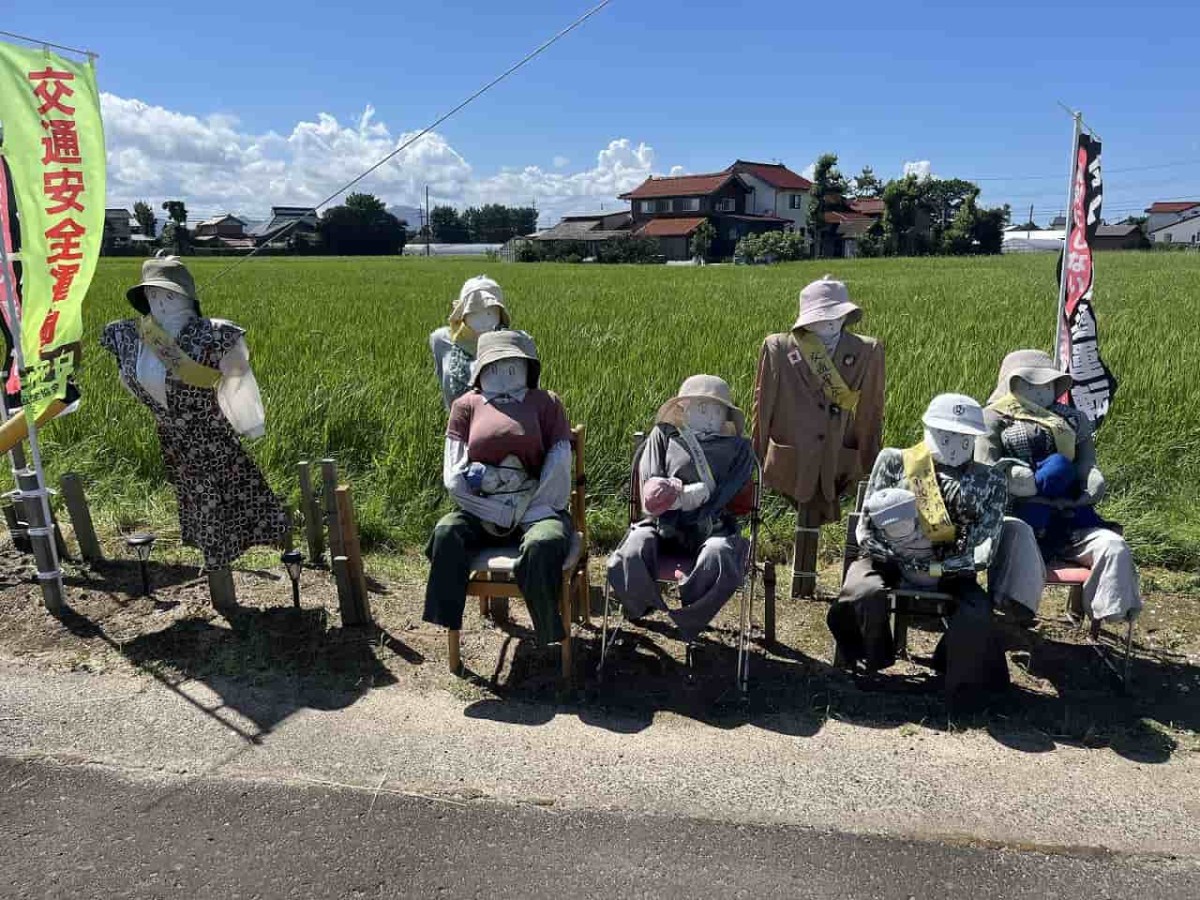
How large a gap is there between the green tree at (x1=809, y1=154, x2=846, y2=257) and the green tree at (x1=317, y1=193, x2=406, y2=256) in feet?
91.5

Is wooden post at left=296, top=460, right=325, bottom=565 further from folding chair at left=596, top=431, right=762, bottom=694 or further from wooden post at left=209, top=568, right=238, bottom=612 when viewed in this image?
folding chair at left=596, top=431, right=762, bottom=694

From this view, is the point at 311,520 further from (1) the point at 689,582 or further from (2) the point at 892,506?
(2) the point at 892,506

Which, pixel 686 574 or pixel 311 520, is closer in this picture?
pixel 686 574

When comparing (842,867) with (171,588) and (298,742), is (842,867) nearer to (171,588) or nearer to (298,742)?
(298,742)

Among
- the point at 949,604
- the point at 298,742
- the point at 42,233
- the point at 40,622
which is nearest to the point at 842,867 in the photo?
the point at 949,604

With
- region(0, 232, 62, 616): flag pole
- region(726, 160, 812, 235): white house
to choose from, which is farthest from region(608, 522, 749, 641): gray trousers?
region(726, 160, 812, 235): white house

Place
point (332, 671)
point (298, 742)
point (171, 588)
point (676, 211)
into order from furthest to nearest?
point (676, 211)
point (171, 588)
point (332, 671)
point (298, 742)

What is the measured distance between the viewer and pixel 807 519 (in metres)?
4.09

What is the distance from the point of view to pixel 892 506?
3109mm

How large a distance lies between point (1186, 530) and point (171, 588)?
540cm

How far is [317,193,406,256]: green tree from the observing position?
5312 centimetres

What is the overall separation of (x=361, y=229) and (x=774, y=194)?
95.1ft

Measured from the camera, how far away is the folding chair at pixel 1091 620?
10.7 feet

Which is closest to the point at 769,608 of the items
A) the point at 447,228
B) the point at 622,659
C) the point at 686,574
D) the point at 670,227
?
the point at 686,574
